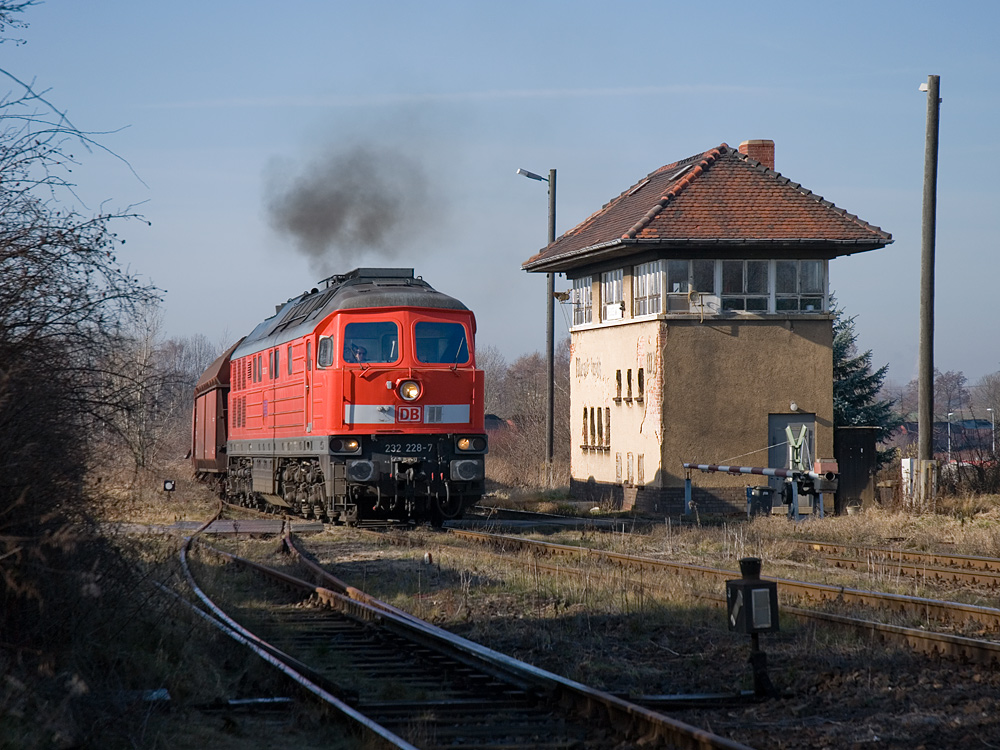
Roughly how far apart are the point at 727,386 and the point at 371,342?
1097 centimetres

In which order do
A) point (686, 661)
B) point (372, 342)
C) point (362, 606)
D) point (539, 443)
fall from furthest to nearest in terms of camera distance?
1. point (539, 443)
2. point (372, 342)
3. point (362, 606)
4. point (686, 661)

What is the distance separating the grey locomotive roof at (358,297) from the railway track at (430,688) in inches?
312

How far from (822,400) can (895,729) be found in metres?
20.9

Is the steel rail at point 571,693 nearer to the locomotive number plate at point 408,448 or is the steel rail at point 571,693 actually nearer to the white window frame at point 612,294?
the locomotive number plate at point 408,448

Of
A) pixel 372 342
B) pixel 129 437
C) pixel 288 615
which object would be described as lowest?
pixel 288 615

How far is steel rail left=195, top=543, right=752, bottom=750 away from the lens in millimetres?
5777

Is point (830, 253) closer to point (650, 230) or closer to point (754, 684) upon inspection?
point (650, 230)

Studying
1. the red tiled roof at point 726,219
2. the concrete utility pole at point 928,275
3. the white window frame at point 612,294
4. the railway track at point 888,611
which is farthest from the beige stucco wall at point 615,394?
the railway track at point 888,611

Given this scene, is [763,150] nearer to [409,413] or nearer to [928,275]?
[928,275]

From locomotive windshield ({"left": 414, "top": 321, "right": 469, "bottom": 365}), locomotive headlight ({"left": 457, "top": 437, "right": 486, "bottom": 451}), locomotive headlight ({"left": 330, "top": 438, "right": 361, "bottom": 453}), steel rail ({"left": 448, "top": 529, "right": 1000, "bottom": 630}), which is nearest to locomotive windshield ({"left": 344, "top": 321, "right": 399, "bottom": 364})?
locomotive windshield ({"left": 414, "top": 321, "right": 469, "bottom": 365})

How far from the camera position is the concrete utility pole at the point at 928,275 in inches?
853

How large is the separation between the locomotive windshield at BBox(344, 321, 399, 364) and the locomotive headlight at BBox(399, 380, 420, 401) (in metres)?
0.46

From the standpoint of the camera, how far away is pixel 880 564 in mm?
13781

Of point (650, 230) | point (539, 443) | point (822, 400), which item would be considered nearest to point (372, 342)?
point (650, 230)
